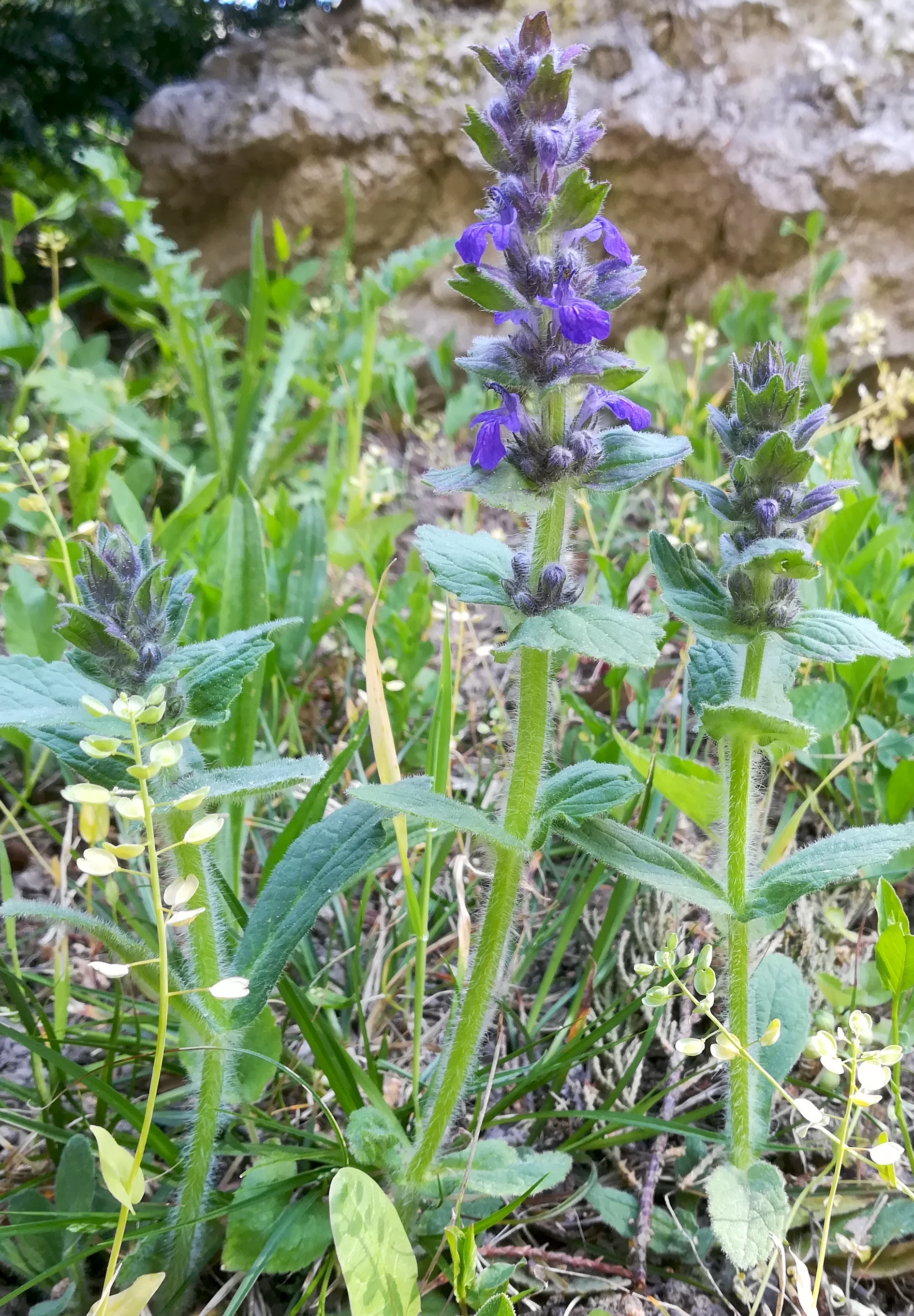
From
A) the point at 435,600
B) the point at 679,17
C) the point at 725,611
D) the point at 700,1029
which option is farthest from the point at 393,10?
the point at 700,1029

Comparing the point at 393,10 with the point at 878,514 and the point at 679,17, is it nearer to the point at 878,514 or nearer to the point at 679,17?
the point at 679,17

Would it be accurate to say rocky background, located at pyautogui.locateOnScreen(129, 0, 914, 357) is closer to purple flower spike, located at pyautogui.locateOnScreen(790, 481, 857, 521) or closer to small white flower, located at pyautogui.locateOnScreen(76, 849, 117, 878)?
purple flower spike, located at pyautogui.locateOnScreen(790, 481, 857, 521)

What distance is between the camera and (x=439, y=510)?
145 inches

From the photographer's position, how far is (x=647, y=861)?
4.25 feet

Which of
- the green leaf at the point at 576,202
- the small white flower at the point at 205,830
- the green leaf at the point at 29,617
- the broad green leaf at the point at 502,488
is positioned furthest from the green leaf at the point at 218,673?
the green leaf at the point at 29,617

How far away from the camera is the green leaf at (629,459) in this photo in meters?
1.19

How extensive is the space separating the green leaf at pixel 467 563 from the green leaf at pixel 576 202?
0.45 meters

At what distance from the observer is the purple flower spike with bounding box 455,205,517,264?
1114 millimetres

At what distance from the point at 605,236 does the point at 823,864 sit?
0.94 metres

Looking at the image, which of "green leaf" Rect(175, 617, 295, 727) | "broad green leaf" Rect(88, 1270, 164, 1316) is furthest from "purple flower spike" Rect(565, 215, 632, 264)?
"broad green leaf" Rect(88, 1270, 164, 1316)

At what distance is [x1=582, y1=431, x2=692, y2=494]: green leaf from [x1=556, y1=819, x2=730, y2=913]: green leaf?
484 mm

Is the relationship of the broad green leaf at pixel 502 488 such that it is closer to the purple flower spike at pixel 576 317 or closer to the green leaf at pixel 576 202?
the purple flower spike at pixel 576 317

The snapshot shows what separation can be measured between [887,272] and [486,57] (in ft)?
12.3

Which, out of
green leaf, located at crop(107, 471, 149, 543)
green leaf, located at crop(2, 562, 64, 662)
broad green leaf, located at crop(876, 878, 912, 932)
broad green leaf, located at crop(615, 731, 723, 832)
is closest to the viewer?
broad green leaf, located at crop(876, 878, 912, 932)
